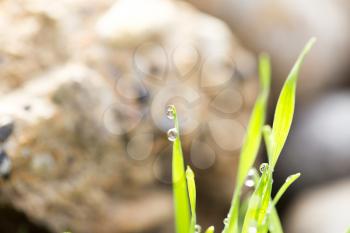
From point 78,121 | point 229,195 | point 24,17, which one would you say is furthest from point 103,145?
point 229,195

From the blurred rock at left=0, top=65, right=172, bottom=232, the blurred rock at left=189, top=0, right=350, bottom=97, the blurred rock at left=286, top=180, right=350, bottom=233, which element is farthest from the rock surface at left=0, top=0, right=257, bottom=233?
the blurred rock at left=189, top=0, right=350, bottom=97

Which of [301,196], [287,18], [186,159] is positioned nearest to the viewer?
[186,159]

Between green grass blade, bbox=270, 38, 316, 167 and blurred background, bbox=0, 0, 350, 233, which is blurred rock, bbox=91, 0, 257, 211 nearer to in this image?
blurred background, bbox=0, 0, 350, 233

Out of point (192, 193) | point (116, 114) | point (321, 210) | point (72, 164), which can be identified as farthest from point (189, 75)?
point (192, 193)

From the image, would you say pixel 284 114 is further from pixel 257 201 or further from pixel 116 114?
pixel 116 114

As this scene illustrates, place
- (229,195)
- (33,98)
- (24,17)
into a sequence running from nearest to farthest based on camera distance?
(33,98) → (24,17) → (229,195)

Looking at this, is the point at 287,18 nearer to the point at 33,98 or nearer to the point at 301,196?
the point at 301,196

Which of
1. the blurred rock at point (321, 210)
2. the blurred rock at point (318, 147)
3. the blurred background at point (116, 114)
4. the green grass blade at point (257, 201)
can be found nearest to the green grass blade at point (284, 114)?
the green grass blade at point (257, 201)

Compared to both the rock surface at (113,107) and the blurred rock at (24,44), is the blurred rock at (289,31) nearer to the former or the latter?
the rock surface at (113,107)
